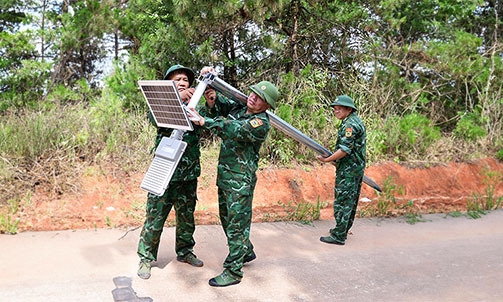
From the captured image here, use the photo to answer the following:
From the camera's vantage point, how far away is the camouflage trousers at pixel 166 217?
12.8 ft

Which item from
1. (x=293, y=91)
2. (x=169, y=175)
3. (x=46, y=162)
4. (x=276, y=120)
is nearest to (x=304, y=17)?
(x=293, y=91)

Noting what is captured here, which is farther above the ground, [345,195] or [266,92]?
[266,92]

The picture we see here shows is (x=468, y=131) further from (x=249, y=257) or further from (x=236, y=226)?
(x=236, y=226)

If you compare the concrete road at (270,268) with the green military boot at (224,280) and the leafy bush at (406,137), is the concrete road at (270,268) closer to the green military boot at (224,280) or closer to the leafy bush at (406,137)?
the green military boot at (224,280)

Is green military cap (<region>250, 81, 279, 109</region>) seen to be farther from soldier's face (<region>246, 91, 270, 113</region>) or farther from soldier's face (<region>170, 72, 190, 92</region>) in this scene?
soldier's face (<region>170, 72, 190, 92</region>)

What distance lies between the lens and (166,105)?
11.5ft

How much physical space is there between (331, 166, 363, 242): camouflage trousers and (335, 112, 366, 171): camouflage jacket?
0.08 metres

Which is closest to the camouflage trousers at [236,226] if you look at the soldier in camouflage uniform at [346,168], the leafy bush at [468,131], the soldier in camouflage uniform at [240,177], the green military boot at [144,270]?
the soldier in camouflage uniform at [240,177]

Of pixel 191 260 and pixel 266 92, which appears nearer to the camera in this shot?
pixel 266 92

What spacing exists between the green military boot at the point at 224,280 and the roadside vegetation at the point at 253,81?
247 cm

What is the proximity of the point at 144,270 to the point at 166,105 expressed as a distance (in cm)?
154

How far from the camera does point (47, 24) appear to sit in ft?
34.4

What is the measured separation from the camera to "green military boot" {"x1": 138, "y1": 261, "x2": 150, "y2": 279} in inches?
152

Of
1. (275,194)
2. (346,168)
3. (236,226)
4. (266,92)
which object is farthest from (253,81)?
A: (236,226)
